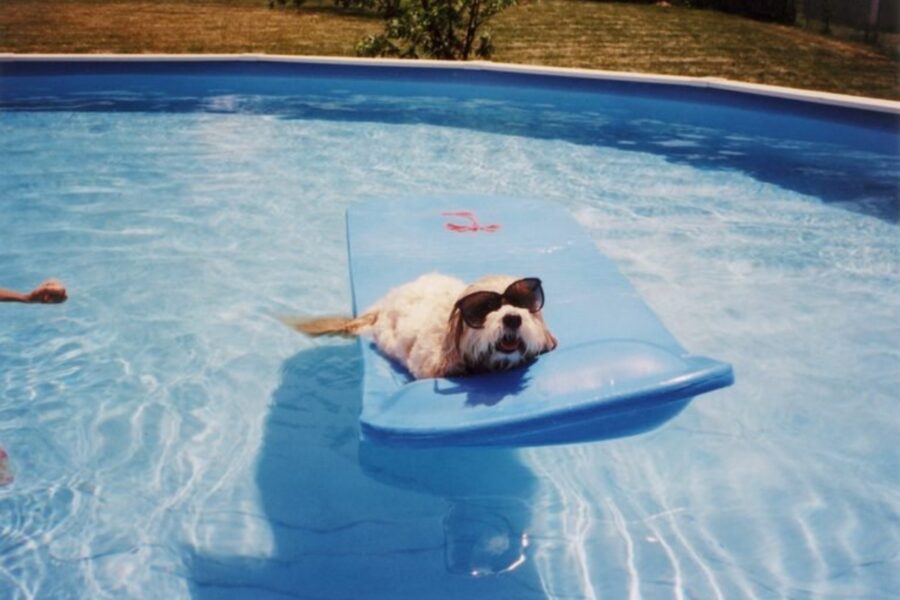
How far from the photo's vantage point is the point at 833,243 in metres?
7.48

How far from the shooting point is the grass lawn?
14.7m

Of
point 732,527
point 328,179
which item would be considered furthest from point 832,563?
point 328,179

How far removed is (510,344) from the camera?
3336mm

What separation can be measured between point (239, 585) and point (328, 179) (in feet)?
20.9

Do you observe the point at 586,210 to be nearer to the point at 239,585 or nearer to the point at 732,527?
the point at 732,527

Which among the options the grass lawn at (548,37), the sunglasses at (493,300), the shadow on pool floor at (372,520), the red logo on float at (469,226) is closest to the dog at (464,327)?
the sunglasses at (493,300)

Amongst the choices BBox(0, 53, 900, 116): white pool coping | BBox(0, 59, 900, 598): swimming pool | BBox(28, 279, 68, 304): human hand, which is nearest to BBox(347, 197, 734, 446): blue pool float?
BBox(0, 59, 900, 598): swimming pool

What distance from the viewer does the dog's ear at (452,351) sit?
3.39 meters

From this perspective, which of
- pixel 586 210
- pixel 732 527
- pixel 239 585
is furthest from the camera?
pixel 586 210

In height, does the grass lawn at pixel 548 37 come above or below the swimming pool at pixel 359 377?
above

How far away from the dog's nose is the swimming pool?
1.05 meters

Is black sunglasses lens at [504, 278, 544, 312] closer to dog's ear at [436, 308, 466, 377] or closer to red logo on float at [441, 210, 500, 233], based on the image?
dog's ear at [436, 308, 466, 377]

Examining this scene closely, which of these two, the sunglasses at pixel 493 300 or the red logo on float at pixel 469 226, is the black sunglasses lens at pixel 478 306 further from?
the red logo on float at pixel 469 226

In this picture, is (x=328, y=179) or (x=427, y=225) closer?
(x=427, y=225)
